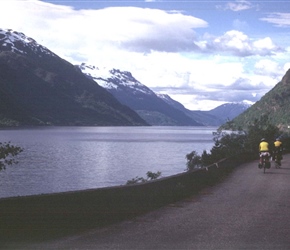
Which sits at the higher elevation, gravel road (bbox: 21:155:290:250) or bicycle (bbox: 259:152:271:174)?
bicycle (bbox: 259:152:271:174)

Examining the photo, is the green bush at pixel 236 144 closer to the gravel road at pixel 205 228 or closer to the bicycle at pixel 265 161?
the bicycle at pixel 265 161

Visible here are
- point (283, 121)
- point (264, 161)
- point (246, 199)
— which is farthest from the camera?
point (283, 121)

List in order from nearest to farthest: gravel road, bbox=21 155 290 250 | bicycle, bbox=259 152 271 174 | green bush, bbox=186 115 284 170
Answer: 1. gravel road, bbox=21 155 290 250
2. bicycle, bbox=259 152 271 174
3. green bush, bbox=186 115 284 170

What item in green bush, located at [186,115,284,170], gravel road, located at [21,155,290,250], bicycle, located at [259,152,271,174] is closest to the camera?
gravel road, located at [21,155,290,250]

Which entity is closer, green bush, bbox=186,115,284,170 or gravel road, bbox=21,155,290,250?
gravel road, bbox=21,155,290,250

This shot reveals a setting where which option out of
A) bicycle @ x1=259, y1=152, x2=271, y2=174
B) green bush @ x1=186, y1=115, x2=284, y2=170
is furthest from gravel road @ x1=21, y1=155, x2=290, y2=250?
green bush @ x1=186, y1=115, x2=284, y2=170

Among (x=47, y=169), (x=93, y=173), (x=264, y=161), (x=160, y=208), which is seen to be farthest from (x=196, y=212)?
(x=47, y=169)

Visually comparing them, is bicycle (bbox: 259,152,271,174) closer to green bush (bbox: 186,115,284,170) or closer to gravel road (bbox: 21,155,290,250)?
gravel road (bbox: 21,155,290,250)

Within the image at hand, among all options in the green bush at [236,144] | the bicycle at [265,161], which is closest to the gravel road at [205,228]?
the bicycle at [265,161]

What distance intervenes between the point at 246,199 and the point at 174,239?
690 centimetres

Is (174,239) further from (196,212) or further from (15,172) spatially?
(15,172)

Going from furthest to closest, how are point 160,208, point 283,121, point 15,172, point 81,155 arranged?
point 283,121 → point 81,155 → point 15,172 → point 160,208

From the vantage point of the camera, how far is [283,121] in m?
194

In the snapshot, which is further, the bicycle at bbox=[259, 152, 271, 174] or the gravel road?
the bicycle at bbox=[259, 152, 271, 174]
